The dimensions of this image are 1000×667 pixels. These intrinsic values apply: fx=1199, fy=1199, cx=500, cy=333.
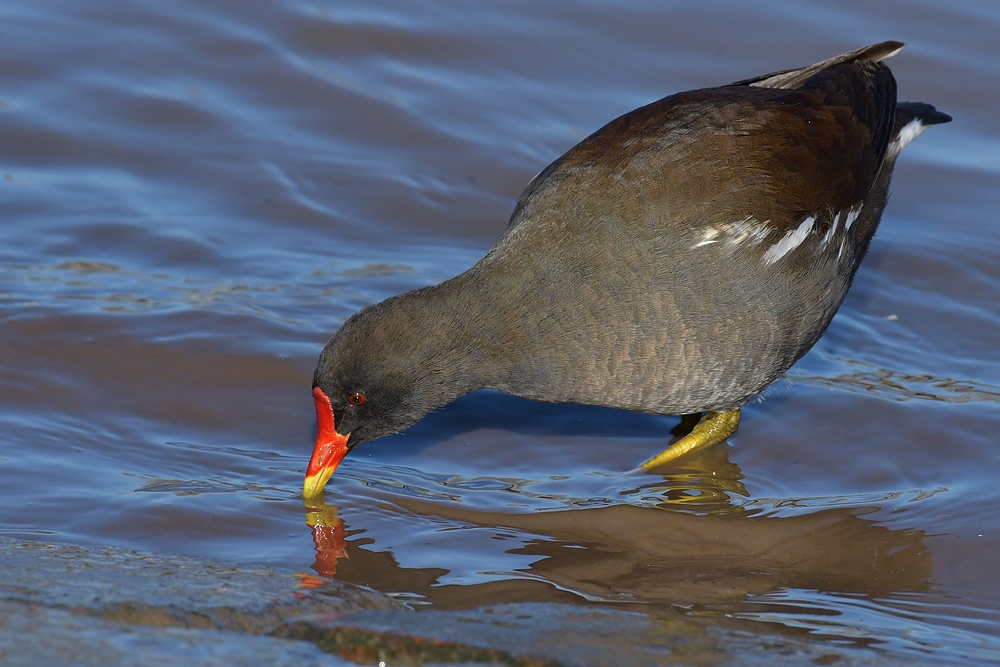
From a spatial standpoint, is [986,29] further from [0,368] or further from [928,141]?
[0,368]

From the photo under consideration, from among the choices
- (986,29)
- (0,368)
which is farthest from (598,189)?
(986,29)

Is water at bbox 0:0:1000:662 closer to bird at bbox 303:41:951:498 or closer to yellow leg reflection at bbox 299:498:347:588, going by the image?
yellow leg reflection at bbox 299:498:347:588

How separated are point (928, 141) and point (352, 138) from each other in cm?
386

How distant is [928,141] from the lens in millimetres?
8094

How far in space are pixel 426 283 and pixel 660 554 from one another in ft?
7.90

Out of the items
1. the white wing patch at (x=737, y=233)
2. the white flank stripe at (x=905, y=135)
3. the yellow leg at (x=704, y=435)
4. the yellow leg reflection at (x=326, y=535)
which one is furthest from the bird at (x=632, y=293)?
the white flank stripe at (x=905, y=135)

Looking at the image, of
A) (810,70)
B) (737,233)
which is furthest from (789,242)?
(810,70)

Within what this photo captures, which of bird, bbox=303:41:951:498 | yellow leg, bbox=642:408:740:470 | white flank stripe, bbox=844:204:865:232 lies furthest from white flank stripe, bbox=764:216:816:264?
yellow leg, bbox=642:408:740:470

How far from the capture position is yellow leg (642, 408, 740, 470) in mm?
5289

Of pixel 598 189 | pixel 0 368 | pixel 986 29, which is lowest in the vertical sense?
pixel 0 368

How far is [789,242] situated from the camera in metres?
4.96

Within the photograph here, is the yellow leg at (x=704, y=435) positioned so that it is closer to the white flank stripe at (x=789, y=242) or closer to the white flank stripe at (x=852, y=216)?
the white flank stripe at (x=789, y=242)

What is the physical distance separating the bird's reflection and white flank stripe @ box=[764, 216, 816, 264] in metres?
1.00

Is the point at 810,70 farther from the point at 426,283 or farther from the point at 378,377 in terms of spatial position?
the point at 378,377
